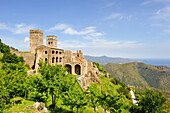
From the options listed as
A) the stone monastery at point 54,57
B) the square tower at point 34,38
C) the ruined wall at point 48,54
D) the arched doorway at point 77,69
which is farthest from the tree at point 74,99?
the square tower at point 34,38

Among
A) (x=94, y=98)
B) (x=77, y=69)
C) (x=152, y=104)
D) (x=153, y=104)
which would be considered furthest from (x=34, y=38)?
(x=153, y=104)

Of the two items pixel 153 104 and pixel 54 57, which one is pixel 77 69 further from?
pixel 153 104

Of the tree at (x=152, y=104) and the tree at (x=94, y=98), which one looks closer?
the tree at (x=94, y=98)

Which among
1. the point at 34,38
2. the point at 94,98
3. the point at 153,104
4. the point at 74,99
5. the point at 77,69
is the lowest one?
the point at 153,104

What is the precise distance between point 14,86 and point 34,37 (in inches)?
1881

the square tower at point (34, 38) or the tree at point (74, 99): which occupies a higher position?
the square tower at point (34, 38)

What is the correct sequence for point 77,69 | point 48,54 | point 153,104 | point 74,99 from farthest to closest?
1. point 77,69
2. point 48,54
3. point 153,104
4. point 74,99

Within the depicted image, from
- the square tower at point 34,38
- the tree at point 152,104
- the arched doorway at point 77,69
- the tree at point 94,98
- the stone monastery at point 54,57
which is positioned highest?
the square tower at point 34,38

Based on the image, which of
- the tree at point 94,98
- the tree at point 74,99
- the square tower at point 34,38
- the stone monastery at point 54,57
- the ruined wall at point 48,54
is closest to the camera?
the tree at point 74,99

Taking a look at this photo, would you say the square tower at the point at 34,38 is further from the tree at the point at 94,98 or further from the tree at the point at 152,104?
the tree at the point at 152,104

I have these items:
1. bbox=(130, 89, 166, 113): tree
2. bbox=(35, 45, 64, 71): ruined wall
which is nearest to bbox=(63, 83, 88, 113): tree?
bbox=(130, 89, 166, 113): tree

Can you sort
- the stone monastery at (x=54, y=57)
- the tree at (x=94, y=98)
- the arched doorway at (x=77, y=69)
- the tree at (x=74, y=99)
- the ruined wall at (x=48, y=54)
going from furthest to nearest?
the arched doorway at (x=77, y=69), the stone monastery at (x=54, y=57), the ruined wall at (x=48, y=54), the tree at (x=94, y=98), the tree at (x=74, y=99)

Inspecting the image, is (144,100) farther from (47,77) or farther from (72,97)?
(47,77)

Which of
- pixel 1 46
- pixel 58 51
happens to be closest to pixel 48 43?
pixel 58 51
